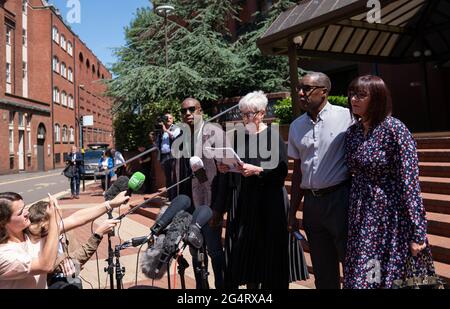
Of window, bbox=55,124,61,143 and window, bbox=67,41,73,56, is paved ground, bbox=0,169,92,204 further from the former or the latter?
window, bbox=67,41,73,56

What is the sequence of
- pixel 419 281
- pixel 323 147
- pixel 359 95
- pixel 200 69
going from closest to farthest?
pixel 419 281, pixel 359 95, pixel 323 147, pixel 200 69

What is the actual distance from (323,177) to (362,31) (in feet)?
28.4

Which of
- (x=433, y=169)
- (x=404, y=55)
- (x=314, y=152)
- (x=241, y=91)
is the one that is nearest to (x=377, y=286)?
(x=314, y=152)

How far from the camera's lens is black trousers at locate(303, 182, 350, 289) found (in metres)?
2.55

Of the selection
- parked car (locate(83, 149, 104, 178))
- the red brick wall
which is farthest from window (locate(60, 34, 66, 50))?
parked car (locate(83, 149, 104, 178))

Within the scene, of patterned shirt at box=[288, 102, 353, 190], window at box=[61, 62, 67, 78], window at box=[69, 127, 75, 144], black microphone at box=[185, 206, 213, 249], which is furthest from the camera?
window at box=[69, 127, 75, 144]

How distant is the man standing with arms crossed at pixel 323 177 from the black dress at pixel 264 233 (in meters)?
0.18

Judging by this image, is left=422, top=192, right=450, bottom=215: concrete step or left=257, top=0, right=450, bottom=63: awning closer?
left=422, top=192, right=450, bottom=215: concrete step

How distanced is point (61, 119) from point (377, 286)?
151ft

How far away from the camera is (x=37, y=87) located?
127 ft

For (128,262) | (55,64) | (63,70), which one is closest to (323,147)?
(128,262)

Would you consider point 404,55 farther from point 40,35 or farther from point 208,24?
point 40,35

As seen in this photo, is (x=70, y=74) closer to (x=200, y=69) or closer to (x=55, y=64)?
(x=55, y=64)

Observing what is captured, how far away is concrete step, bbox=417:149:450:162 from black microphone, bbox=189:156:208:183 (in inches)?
185
